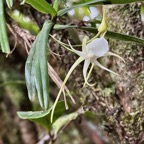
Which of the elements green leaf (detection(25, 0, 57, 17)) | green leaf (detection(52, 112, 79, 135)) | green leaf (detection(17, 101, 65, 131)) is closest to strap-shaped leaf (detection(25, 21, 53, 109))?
green leaf (detection(25, 0, 57, 17))

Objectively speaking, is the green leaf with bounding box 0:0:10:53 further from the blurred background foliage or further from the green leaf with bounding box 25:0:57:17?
the blurred background foliage

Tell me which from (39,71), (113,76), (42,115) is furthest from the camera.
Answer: (113,76)

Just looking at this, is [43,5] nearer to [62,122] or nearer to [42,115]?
[42,115]

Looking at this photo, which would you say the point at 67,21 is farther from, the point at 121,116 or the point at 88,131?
the point at 88,131

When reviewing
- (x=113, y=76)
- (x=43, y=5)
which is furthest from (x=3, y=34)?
(x=113, y=76)

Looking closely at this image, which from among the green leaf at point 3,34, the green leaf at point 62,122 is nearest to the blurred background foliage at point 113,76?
the green leaf at point 62,122

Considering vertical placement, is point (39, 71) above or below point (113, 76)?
above
